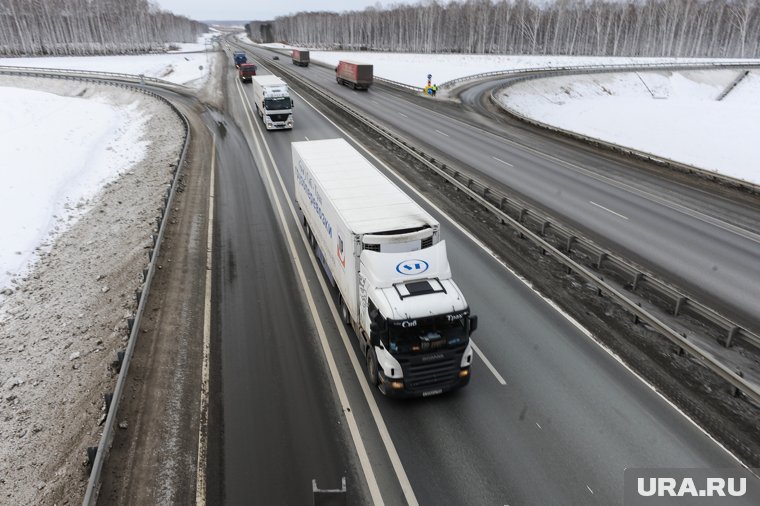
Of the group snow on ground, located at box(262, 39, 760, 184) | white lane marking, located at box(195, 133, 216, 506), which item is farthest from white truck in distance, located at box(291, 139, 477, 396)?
snow on ground, located at box(262, 39, 760, 184)

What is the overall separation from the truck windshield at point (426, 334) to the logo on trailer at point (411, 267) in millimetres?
1415

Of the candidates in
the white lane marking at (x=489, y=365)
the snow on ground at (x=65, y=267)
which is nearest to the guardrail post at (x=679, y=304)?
the white lane marking at (x=489, y=365)

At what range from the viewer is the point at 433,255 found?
38.4 ft

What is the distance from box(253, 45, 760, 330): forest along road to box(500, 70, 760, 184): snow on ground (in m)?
10.6

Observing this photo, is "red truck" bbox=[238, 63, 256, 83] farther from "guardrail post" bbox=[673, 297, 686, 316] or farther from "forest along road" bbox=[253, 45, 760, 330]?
"guardrail post" bbox=[673, 297, 686, 316]

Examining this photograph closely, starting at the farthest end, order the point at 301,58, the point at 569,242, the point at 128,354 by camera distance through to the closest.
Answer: the point at 301,58 → the point at 569,242 → the point at 128,354

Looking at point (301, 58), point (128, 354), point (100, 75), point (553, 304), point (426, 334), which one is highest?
point (301, 58)

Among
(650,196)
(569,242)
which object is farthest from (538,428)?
(650,196)

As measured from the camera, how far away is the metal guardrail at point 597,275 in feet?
38.5

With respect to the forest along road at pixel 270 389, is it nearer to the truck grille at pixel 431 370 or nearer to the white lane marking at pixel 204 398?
the white lane marking at pixel 204 398

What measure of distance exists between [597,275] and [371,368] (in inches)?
394

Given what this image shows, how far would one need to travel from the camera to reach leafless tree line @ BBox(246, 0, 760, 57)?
129875 mm

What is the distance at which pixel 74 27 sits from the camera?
130000mm

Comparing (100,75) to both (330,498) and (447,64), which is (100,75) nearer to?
(447,64)
